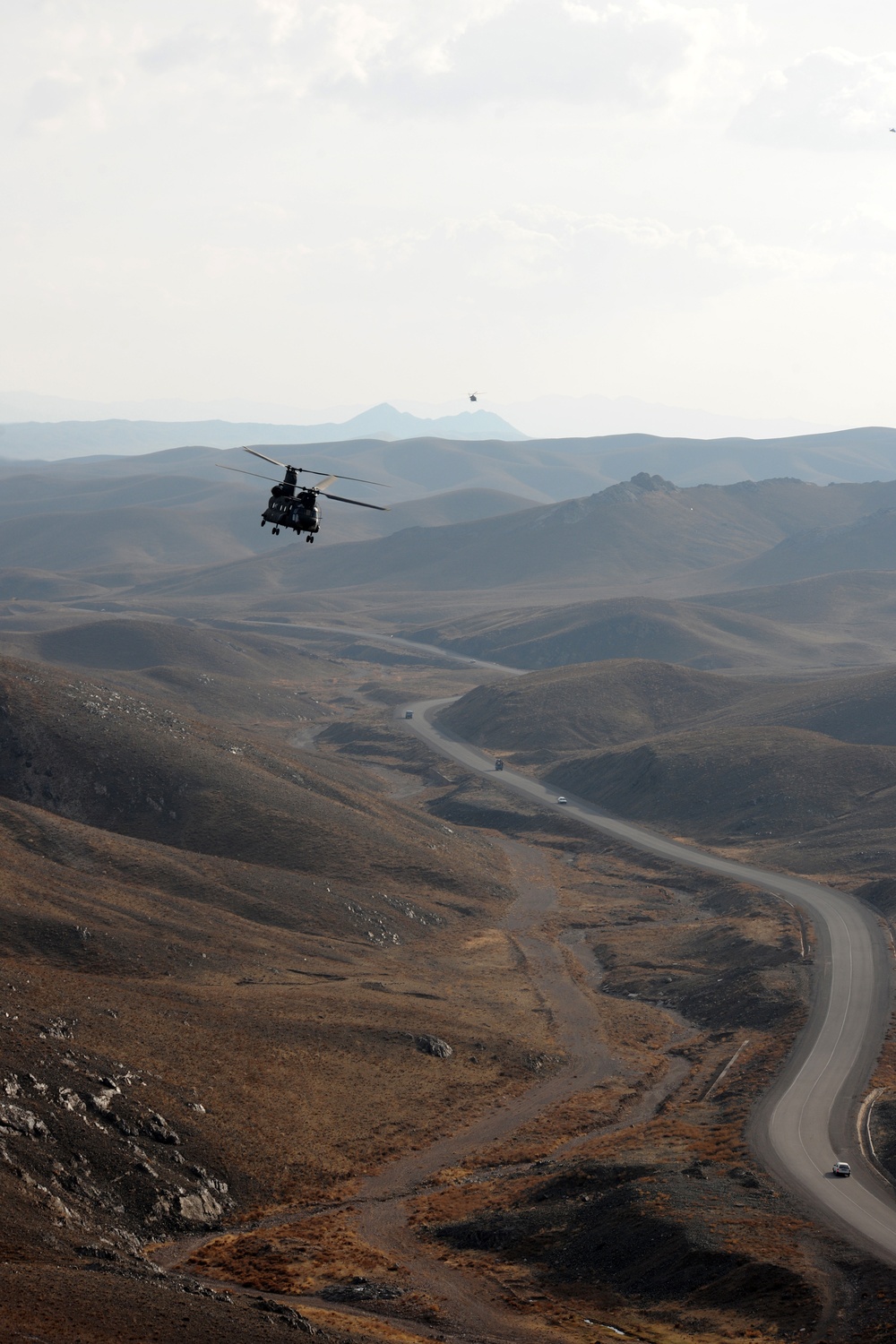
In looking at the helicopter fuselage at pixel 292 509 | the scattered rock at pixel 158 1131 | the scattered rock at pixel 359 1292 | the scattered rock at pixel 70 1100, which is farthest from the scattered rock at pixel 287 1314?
the helicopter fuselage at pixel 292 509

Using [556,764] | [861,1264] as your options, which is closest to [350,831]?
[556,764]

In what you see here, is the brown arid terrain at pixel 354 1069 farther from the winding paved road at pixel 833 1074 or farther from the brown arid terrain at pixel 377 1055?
the winding paved road at pixel 833 1074

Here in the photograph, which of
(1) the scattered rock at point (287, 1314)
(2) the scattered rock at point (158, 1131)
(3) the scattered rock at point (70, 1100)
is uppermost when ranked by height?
(3) the scattered rock at point (70, 1100)

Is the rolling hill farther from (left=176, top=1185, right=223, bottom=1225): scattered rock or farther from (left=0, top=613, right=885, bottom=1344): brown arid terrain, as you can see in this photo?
(left=176, top=1185, right=223, bottom=1225): scattered rock

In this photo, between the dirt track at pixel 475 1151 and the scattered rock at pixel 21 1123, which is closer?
the dirt track at pixel 475 1151

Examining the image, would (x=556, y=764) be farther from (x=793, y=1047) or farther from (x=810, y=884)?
(x=793, y=1047)

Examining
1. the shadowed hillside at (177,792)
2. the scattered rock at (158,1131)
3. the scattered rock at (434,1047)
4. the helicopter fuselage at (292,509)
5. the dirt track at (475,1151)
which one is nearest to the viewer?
the dirt track at (475,1151)

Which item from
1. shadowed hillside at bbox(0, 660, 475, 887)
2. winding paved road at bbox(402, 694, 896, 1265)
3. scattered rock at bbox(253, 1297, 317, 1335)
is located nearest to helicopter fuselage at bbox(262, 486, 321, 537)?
scattered rock at bbox(253, 1297, 317, 1335)
